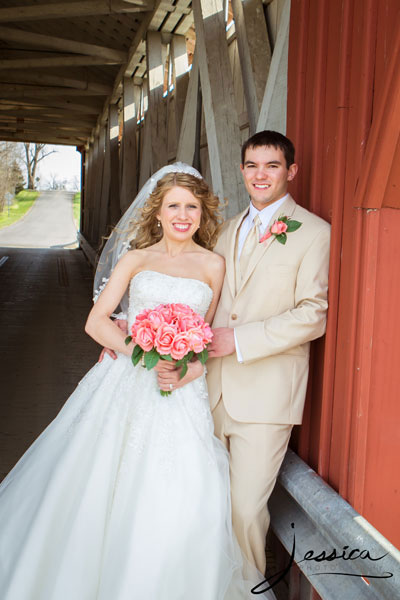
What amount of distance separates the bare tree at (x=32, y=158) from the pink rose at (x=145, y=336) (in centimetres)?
5889

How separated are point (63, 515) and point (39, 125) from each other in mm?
18232

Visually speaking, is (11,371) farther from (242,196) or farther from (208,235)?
(208,235)

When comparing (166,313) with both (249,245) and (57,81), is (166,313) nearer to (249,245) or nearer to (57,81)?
(249,245)

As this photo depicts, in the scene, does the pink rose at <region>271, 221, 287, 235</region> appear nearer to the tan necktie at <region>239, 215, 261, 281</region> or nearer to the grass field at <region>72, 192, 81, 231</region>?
the tan necktie at <region>239, 215, 261, 281</region>

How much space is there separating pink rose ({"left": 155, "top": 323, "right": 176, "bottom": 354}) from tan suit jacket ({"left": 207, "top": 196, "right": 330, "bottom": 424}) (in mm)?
305

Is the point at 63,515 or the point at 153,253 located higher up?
the point at 153,253

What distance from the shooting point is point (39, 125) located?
1880 centimetres

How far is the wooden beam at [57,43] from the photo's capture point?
8.64m

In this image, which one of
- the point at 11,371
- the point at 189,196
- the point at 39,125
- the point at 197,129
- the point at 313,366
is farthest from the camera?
the point at 39,125

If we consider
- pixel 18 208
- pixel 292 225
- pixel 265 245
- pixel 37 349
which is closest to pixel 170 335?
pixel 265 245

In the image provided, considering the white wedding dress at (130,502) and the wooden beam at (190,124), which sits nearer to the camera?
the white wedding dress at (130,502)

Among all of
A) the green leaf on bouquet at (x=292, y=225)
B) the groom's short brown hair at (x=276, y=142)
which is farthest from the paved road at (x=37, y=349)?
the groom's short brown hair at (x=276, y=142)

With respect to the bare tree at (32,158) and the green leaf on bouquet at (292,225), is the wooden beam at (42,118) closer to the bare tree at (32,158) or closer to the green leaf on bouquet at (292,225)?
the green leaf on bouquet at (292,225)

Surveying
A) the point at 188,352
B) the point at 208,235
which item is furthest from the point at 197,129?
the point at 188,352
